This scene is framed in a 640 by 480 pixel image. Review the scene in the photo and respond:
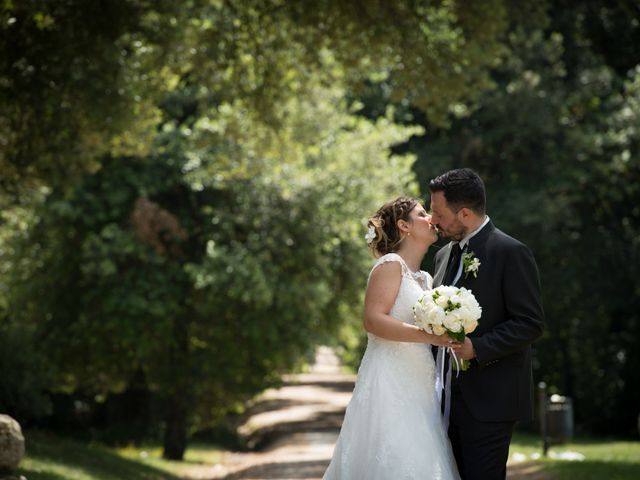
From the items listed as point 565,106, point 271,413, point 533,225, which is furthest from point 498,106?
point 271,413

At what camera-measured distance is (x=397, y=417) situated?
6488 millimetres

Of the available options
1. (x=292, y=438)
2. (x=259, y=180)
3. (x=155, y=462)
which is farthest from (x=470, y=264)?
(x=292, y=438)

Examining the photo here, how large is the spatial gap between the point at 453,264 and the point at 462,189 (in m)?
0.57

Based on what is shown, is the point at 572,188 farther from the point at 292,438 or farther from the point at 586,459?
the point at 586,459

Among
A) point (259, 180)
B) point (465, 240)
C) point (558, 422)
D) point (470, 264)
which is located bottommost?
point (558, 422)

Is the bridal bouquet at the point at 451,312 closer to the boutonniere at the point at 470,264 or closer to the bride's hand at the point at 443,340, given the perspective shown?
the bride's hand at the point at 443,340

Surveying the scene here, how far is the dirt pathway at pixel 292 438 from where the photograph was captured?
54.5 feet

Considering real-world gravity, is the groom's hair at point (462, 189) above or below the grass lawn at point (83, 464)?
above

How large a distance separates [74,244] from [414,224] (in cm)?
1411

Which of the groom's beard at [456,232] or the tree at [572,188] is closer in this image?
the groom's beard at [456,232]

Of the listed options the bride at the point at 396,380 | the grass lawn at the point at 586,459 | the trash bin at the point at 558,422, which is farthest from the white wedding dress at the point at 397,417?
the trash bin at the point at 558,422

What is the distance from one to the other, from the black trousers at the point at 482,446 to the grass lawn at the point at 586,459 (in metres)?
7.03

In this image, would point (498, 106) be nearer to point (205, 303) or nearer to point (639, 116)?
point (639, 116)

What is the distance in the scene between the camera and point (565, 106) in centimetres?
2523
